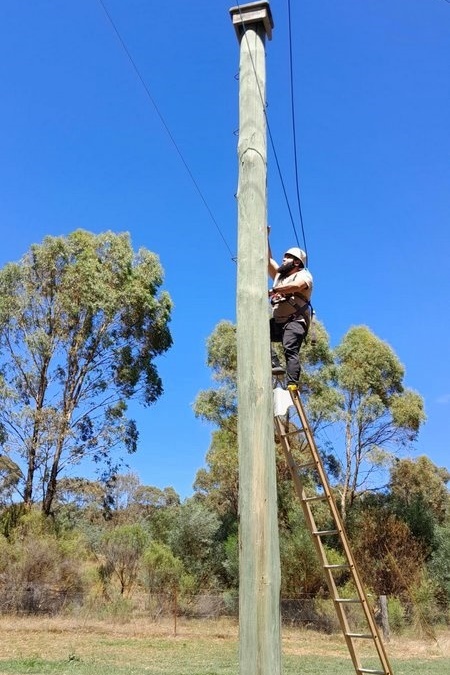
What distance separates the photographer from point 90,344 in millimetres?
21969

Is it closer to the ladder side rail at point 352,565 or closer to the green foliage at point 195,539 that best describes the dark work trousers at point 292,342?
the ladder side rail at point 352,565

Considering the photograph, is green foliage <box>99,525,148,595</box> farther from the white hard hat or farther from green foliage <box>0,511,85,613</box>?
the white hard hat

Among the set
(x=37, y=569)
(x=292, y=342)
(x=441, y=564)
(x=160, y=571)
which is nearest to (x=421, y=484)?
(x=441, y=564)

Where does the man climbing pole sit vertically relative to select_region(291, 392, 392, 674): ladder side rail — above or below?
above

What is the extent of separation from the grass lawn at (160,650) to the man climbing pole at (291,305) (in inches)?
314

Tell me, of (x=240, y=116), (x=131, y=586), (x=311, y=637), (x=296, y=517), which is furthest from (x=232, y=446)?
(x=240, y=116)

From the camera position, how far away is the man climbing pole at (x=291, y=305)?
4.78 m

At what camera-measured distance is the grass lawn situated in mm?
11547

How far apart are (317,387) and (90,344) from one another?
866 centimetres

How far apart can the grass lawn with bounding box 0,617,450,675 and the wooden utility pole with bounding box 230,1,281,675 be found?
9079 mm

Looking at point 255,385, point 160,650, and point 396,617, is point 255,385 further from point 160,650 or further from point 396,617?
point 396,617

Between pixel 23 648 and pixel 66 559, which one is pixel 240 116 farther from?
pixel 66 559

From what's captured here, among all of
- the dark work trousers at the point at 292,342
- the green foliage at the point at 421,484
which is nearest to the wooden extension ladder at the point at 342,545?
the dark work trousers at the point at 292,342

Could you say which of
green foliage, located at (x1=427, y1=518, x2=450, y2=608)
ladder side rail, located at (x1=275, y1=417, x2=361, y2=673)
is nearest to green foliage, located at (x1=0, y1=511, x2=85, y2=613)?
green foliage, located at (x1=427, y1=518, x2=450, y2=608)
